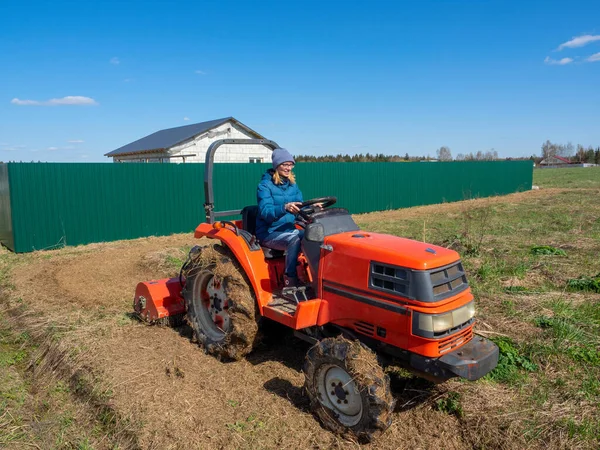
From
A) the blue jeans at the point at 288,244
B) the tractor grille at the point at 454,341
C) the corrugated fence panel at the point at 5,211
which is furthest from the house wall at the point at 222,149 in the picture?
the tractor grille at the point at 454,341

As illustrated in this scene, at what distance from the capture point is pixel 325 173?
1683 cm

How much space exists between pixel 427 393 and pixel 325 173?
13.5 metres

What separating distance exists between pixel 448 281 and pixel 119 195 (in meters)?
10.3

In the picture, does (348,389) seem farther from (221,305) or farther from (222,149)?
(222,149)

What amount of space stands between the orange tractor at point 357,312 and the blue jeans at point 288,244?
82 millimetres

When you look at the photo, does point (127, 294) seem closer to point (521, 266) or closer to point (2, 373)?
point (2, 373)

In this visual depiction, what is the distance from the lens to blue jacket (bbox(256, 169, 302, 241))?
429cm

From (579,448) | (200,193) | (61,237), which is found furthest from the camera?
(200,193)

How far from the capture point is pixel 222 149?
20.5 metres

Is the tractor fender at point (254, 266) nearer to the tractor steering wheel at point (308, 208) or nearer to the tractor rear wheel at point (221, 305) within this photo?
the tractor rear wheel at point (221, 305)

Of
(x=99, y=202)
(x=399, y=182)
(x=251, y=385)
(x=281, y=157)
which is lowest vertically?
(x=251, y=385)

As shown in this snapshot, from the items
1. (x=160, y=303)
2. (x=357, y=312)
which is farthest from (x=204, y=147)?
(x=357, y=312)

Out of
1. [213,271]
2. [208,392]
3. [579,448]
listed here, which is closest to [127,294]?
[213,271]

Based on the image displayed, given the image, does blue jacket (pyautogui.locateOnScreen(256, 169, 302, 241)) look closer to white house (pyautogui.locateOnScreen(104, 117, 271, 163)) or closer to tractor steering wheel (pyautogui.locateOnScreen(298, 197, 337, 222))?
tractor steering wheel (pyautogui.locateOnScreen(298, 197, 337, 222))
